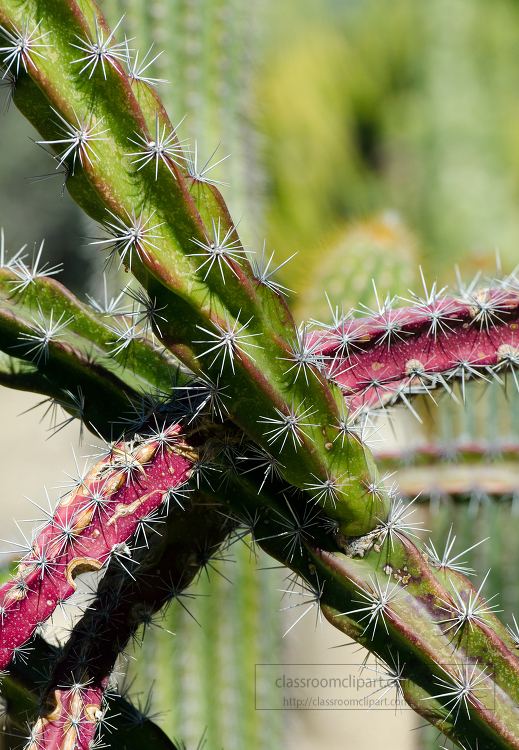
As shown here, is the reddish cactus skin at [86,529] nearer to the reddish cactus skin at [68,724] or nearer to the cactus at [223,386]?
the cactus at [223,386]

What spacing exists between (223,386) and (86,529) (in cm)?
26

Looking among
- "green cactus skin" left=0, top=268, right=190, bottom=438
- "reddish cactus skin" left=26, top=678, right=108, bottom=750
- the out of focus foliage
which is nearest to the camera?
"reddish cactus skin" left=26, top=678, right=108, bottom=750

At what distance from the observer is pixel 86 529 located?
837mm

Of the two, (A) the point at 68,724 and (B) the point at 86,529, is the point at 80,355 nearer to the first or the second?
(B) the point at 86,529

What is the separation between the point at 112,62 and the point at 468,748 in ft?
3.40

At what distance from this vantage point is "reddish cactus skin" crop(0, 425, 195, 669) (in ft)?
2.69

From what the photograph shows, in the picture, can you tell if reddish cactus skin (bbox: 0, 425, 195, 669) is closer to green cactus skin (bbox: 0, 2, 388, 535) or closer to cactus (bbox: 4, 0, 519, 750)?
cactus (bbox: 4, 0, 519, 750)

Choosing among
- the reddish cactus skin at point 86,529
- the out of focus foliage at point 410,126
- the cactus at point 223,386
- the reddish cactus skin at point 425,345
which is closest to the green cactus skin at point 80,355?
the cactus at point 223,386

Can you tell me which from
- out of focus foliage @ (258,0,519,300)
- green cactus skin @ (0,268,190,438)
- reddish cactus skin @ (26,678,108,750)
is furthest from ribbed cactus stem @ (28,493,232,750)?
out of focus foliage @ (258,0,519,300)

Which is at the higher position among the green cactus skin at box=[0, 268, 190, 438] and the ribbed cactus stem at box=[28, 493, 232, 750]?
the green cactus skin at box=[0, 268, 190, 438]

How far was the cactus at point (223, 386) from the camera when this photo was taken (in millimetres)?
746

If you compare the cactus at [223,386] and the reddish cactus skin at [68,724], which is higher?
the cactus at [223,386]

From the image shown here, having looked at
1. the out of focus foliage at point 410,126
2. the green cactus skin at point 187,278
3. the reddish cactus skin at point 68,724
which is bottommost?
the reddish cactus skin at point 68,724

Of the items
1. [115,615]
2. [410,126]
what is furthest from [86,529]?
[410,126]
